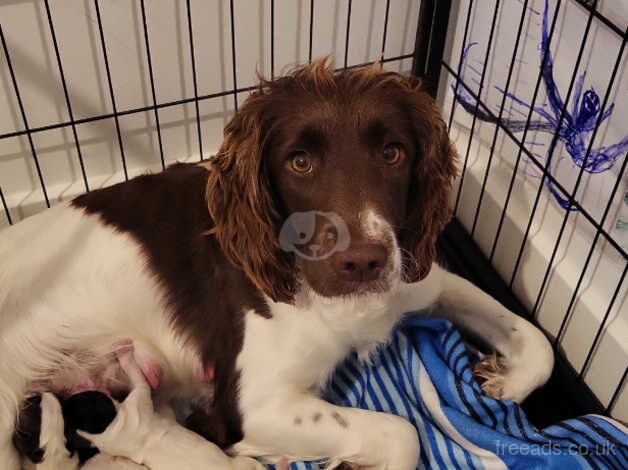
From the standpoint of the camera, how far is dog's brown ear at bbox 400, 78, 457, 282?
1.70 meters

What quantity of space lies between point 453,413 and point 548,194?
2.47 feet

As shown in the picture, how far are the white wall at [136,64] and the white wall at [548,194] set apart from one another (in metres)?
0.43

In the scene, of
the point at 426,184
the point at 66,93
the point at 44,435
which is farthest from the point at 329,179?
the point at 66,93

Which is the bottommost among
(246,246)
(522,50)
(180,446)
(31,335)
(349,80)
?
(180,446)

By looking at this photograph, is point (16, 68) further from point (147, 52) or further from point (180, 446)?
point (180, 446)

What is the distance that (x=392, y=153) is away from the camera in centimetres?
164

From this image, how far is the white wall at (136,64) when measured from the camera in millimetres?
2408

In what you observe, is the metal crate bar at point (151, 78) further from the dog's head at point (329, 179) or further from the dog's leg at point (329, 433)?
the dog's leg at point (329, 433)

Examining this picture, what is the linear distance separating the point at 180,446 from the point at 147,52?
1301 mm

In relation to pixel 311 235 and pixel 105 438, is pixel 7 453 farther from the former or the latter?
pixel 311 235

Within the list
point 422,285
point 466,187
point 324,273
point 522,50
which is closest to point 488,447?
point 422,285

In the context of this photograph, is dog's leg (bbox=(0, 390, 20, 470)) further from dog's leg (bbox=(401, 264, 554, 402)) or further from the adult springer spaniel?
dog's leg (bbox=(401, 264, 554, 402))

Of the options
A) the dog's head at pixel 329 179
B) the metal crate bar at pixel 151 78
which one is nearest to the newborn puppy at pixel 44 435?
the dog's head at pixel 329 179

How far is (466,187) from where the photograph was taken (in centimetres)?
272
